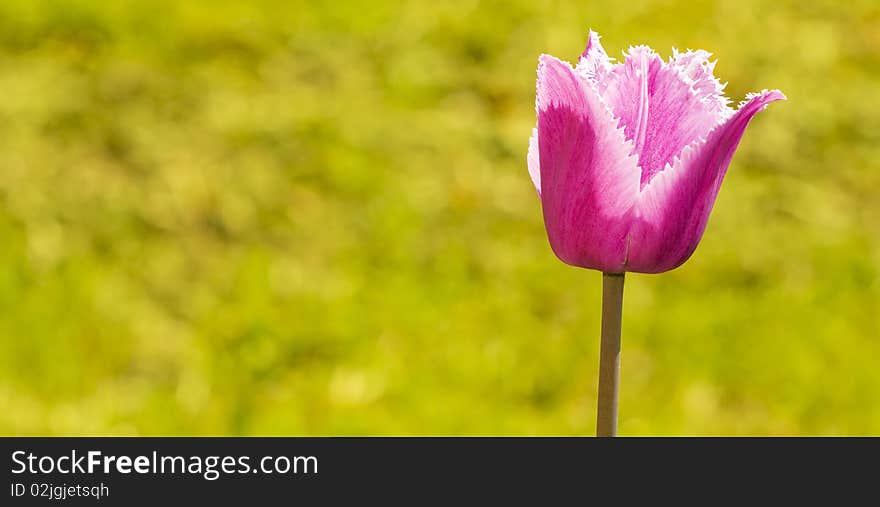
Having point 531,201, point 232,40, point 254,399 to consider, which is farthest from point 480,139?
point 254,399

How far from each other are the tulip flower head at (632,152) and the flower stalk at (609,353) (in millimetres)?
32

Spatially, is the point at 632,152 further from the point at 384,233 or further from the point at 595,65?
the point at 384,233

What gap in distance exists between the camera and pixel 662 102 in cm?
43

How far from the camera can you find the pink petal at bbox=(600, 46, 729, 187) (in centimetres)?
43

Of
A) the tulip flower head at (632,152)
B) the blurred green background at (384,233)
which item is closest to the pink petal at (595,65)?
the tulip flower head at (632,152)

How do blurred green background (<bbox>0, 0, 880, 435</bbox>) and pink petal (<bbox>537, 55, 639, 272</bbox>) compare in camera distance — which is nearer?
pink petal (<bbox>537, 55, 639, 272</bbox>)

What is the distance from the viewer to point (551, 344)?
163 centimetres

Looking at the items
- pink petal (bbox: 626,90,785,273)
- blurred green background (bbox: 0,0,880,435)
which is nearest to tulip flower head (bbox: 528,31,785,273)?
pink petal (bbox: 626,90,785,273)

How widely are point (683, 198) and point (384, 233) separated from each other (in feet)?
4.62

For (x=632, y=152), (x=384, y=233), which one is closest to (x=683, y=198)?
(x=632, y=152)

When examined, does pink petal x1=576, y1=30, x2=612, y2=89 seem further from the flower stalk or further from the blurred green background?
the blurred green background

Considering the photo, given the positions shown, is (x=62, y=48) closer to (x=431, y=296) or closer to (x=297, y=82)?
(x=297, y=82)

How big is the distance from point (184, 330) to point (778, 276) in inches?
38.7

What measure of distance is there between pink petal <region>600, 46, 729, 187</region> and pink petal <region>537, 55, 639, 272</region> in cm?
2
